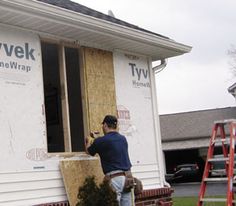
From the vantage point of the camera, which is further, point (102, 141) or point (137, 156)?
point (137, 156)

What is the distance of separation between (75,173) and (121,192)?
44.0 inches

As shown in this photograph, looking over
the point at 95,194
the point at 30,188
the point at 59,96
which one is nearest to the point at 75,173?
the point at 95,194

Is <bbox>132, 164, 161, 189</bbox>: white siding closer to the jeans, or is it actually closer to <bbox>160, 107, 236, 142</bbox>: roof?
the jeans

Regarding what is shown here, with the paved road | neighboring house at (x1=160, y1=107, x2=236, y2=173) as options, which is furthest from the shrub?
neighboring house at (x1=160, y1=107, x2=236, y2=173)

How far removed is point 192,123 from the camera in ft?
116

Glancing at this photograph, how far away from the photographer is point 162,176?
10281 millimetres

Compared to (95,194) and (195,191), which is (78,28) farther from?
(195,191)

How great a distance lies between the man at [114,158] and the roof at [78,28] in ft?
5.35

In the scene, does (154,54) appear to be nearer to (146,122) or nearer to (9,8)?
(146,122)

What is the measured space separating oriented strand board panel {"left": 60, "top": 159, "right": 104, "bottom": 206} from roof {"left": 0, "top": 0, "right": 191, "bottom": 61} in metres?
1.99

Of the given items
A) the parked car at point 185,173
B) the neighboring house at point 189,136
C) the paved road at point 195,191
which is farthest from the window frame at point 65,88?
the neighboring house at point 189,136

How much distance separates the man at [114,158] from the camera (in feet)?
23.9

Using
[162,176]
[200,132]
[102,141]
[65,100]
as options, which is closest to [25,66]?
[65,100]

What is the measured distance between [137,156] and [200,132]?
23616 millimetres
